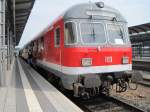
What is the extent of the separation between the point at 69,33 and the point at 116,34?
1.71m

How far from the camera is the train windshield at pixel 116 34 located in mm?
10414

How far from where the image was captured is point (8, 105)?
776 cm

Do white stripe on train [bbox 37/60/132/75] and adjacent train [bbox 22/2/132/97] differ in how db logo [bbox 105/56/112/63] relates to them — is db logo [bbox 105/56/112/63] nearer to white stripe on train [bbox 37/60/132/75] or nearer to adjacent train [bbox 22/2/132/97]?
adjacent train [bbox 22/2/132/97]

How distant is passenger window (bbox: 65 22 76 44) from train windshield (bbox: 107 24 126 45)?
1.31 m

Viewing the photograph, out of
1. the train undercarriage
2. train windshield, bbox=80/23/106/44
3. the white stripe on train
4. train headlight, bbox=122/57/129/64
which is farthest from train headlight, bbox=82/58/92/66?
train headlight, bbox=122/57/129/64

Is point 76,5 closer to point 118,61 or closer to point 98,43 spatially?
point 98,43

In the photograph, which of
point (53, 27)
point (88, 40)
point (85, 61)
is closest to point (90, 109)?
point (85, 61)

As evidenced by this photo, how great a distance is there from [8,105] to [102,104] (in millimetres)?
3755

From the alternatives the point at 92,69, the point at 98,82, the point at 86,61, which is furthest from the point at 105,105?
the point at 86,61

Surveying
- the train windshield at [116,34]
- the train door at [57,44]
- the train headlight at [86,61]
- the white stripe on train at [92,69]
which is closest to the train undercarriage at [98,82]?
the white stripe on train at [92,69]

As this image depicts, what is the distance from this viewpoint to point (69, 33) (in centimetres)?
987

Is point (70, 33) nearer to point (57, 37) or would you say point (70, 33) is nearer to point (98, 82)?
point (57, 37)

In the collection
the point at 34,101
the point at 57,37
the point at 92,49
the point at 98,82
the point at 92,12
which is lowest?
the point at 34,101

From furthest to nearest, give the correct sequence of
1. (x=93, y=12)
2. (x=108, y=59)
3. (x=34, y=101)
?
(x=93, y=12), (x=108, y=59), (x=34, y=101)
